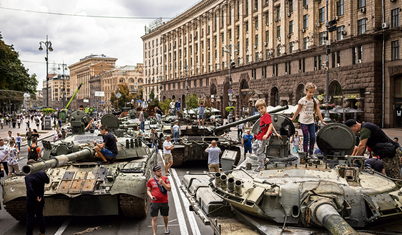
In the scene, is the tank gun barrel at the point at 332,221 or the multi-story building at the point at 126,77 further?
the multi-story building at the point at 126,77

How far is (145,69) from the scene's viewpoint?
96.8 meters

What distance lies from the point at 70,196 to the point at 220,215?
3405 mm

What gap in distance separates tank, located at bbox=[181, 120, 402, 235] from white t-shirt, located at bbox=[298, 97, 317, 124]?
1096mm

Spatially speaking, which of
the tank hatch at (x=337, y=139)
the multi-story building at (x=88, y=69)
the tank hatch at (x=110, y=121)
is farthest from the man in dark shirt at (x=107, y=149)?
the multi-story building at (x=88, y=69)

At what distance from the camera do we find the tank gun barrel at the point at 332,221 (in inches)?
145

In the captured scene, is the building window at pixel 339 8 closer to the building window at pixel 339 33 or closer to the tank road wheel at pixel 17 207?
the building window at pixel 339 33

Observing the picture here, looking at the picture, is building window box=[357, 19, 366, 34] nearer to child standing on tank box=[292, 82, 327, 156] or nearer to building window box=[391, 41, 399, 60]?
building window box=[391, 41, 399, 60]

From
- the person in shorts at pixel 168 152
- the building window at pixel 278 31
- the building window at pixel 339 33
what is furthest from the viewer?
the building window at pixel 278 31

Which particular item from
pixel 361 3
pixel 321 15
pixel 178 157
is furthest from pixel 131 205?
pixel 321 15

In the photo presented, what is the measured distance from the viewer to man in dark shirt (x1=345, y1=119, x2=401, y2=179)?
6969 millimetres

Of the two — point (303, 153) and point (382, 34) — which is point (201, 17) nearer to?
point (382, 34)

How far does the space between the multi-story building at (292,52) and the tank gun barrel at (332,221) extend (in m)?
20.5

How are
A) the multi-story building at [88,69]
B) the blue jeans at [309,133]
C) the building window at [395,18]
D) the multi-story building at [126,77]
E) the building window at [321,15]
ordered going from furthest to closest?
1. the multi-story building at [88,69]
2. the multi-story building at [126,77]
3. the building window at [321,15]
4. the building window at [395,18]
5. the blue jeans at [309,133]

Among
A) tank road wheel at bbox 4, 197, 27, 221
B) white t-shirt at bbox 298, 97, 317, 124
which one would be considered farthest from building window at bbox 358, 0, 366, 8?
tank road wheel at bbox 4, 197, 27, 221
